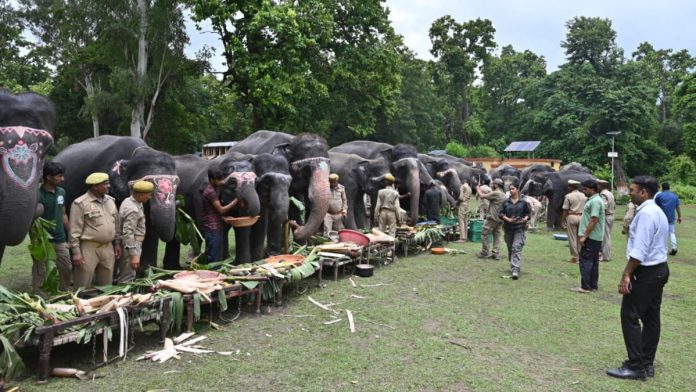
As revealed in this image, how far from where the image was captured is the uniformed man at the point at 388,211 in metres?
11.7

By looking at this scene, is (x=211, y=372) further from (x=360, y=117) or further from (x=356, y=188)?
(x=360, y=117)

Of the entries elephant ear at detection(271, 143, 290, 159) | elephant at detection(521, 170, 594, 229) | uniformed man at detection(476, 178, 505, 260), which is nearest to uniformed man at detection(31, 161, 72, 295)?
elephant ear at detection(271, 143, 290, 159)

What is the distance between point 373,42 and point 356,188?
1446 cm

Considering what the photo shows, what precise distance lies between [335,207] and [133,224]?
214 inches

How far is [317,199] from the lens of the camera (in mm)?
9555

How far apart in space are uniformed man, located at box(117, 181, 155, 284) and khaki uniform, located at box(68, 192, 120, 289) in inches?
5.0

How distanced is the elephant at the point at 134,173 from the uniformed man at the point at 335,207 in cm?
414

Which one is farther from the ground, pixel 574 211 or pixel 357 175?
pixel 357 175

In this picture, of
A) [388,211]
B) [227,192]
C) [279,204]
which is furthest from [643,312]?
[388,211]

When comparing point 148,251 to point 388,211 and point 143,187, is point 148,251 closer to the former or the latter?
point 143,187

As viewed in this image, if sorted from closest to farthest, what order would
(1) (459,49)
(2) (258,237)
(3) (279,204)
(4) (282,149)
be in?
(3) (279,204) → (2) (258,237) → (4) (282,149) → (1) (459,49)

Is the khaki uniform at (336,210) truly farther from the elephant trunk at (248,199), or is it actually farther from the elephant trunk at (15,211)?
the elephant trunk at (15,211)

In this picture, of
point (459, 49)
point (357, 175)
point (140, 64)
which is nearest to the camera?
point (357, 175)

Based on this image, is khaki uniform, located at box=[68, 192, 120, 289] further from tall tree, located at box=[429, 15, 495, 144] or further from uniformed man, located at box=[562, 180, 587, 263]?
tall tree, located at box=[429, 15, 495, 144]
